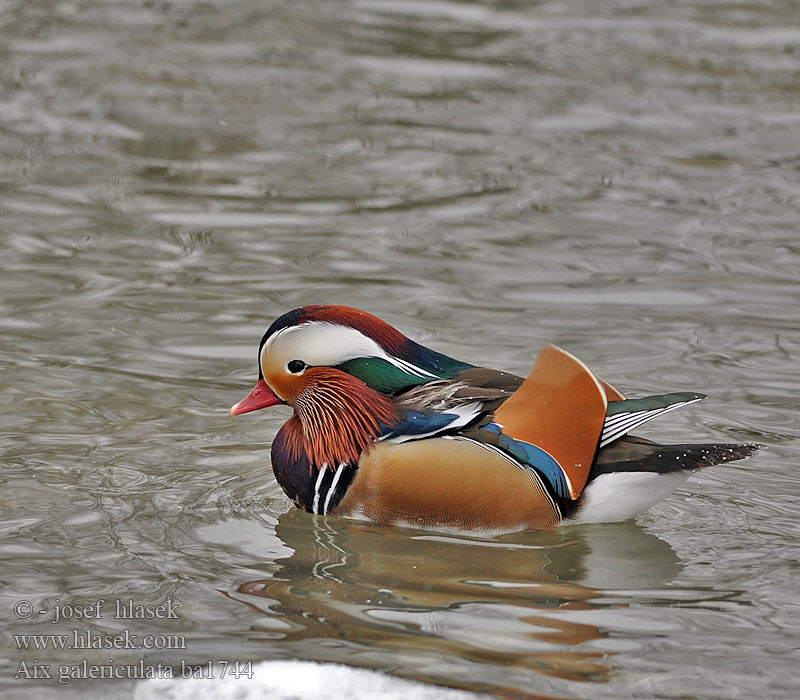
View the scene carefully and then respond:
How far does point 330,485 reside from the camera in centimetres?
538

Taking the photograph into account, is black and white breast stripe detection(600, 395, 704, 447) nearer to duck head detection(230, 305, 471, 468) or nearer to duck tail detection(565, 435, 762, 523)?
duck tail detection(565, 435, 762, 523)

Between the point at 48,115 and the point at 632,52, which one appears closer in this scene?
the point at 48,115

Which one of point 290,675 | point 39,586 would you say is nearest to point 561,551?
point 290,675

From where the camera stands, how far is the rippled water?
4.55 metres

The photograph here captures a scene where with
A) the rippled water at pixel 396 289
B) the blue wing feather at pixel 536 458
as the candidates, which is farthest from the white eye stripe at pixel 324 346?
the rippled water at pixel 396 289

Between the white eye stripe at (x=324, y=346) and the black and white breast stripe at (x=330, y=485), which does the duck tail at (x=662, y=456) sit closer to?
the white eye stripe at (x=324, y=346)

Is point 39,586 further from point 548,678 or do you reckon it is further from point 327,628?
point 548,678

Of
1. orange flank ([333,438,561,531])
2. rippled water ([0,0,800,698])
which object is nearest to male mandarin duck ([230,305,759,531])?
orange flank ([333,438,561,531])

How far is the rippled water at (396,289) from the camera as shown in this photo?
455cm

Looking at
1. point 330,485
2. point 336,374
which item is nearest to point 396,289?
point 336,374

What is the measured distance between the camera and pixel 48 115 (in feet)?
36.5

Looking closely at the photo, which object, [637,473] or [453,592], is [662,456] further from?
[453,592]

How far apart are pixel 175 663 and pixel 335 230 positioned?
495 centimetres

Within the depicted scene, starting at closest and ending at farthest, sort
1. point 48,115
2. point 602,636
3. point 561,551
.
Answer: point 602,636
point 561,551
point 48,115
